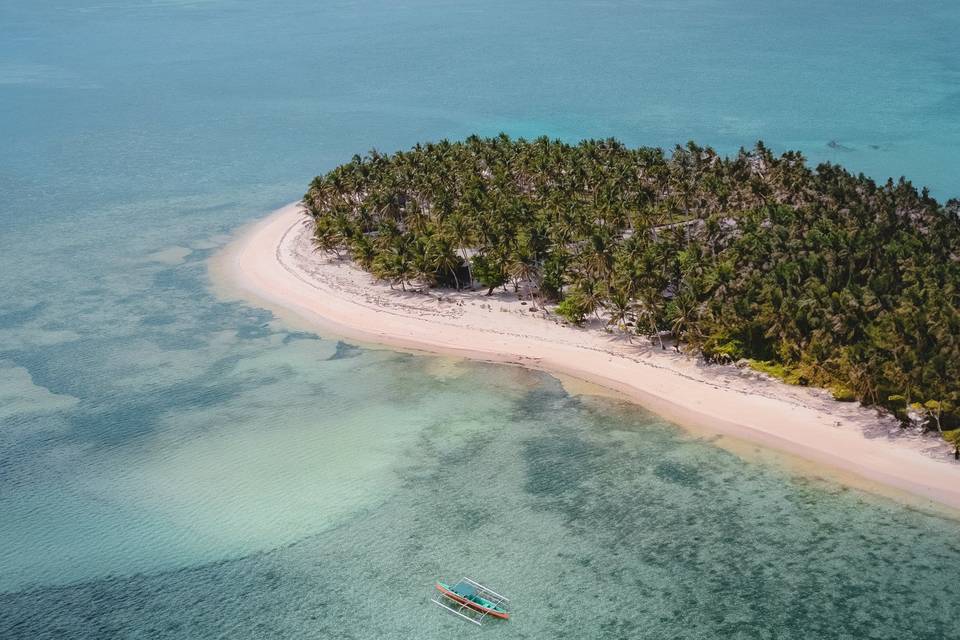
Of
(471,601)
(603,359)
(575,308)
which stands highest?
(575,308)

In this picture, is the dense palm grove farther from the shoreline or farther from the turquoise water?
the turquoise water

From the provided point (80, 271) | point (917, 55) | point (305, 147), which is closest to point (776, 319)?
point (80, 271)

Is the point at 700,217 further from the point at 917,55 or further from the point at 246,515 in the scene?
the point at 917,55

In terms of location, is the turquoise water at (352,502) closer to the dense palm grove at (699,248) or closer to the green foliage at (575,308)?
the green foliage at (575,308)

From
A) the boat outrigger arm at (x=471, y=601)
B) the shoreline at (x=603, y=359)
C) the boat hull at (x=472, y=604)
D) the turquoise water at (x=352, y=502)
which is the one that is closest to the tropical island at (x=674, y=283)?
the shoreline at (x=603, y=359)

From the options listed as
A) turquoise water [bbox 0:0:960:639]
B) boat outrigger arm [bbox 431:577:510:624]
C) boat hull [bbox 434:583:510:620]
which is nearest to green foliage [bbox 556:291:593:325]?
turquoise water [bbox 0:0:960:639]

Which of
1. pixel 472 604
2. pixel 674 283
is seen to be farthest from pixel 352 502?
pixel 674 283

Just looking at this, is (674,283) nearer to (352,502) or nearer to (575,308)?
(575,308)
